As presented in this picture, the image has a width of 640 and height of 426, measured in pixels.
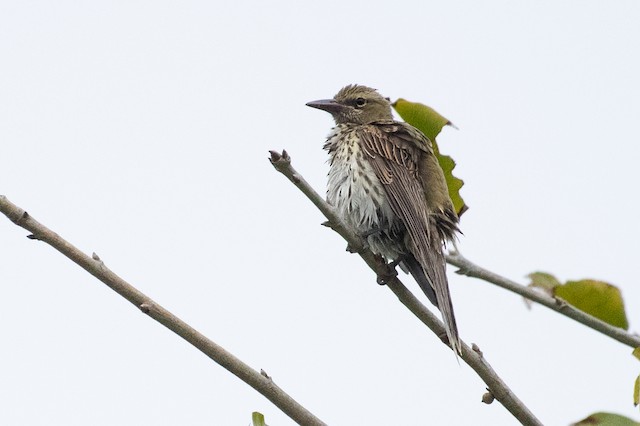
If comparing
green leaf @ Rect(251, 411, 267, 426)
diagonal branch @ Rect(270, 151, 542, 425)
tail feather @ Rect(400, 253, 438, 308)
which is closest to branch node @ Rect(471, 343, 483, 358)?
diagonal branch @ Rect(270, 151, 542, 425)

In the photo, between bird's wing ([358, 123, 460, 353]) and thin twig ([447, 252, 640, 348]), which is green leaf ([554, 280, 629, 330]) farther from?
bird's wing ([358, 123, 460, 353])

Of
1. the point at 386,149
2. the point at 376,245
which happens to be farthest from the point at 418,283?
the point at 386,149

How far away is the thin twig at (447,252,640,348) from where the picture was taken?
4004mm

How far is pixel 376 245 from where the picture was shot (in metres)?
5.54

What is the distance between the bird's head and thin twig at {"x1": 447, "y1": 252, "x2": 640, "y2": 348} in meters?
2.49

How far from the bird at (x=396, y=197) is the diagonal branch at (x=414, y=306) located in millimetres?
741

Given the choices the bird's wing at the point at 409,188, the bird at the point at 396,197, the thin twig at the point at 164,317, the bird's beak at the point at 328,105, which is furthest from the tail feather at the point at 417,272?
the thin twig at the point at 164,317

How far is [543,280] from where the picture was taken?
14.7 feet

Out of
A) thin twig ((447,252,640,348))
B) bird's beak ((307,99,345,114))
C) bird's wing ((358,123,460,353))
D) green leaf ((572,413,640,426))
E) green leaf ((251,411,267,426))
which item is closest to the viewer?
green leaf ((572,413,640,426))

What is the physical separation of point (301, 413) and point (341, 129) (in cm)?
340

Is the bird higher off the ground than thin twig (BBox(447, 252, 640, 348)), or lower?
higher

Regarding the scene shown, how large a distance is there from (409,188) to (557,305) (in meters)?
1.53

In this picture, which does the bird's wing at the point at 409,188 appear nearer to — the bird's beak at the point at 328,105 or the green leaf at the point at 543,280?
the green leaf at the point at 543,280

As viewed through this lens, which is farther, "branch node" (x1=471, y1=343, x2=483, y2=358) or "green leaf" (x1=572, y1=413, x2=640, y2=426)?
"branch node" (x1=471, y1=343, x2=483, y2=358)
